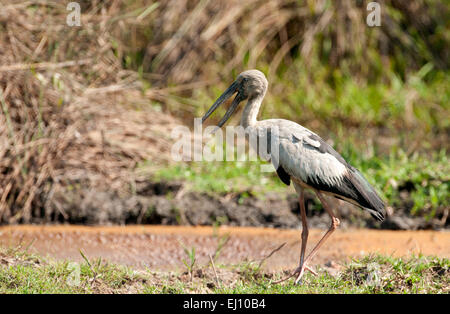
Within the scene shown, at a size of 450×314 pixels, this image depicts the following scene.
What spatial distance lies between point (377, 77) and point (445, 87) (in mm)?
889

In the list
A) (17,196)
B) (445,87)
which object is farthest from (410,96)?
(17,196)

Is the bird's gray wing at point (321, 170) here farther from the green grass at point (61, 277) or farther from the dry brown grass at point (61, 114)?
the dry brown grass at point (61, 114)

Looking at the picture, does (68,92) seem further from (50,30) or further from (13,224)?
(13,224)

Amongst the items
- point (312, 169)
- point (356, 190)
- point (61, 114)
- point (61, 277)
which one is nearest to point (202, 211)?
point (61, 114)

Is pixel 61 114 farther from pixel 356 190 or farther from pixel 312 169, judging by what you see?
pixel 356 190

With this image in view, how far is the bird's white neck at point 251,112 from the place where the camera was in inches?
188

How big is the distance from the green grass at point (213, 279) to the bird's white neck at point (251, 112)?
1.02 m

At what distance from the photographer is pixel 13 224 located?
20.2ft

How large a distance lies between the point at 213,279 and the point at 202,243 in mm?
1381

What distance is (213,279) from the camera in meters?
4.26

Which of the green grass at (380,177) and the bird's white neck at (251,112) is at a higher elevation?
the bird's white neck at (251,112)

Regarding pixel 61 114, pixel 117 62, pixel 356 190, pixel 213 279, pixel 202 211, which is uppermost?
pixel 117 62

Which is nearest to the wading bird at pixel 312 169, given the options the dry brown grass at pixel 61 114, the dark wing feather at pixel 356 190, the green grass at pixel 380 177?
the dark wing feather at pixel 356 190

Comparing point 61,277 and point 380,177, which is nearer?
point 61,277
